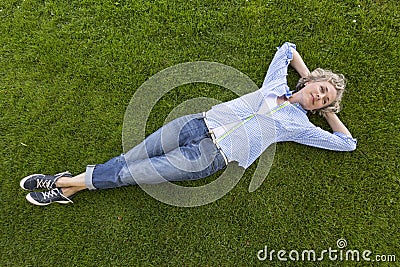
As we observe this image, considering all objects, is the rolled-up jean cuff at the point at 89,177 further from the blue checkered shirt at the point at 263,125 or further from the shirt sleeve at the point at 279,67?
the shirt sleeve at the point at 279,67

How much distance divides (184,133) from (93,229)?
116 centimetres

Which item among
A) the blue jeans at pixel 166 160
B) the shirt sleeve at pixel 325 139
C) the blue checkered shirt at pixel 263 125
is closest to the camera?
the blue jeans at pixel 166 160

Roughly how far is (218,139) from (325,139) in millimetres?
957

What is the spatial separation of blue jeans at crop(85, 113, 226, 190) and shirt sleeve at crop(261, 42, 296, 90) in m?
0.73

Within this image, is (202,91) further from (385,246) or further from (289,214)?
(385,246)

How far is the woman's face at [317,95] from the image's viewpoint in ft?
9.87

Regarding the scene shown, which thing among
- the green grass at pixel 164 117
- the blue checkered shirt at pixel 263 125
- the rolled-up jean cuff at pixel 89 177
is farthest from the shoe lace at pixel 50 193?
the blue checkered shirt at pixel 263 125

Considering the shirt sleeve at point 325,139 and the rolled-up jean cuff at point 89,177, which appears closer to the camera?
the rolled-up jean cuff at point 89,177

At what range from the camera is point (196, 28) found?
11.4 feet

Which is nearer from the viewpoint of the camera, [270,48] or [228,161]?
[228,161]

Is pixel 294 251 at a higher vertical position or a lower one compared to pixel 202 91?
lower

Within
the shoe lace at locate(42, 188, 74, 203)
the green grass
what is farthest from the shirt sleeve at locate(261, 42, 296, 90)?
the shoe lace at locate(42, 188, 74, 203)

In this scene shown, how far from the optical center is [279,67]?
3.19m

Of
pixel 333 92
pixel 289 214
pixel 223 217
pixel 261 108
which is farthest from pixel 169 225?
pixel 333 92
